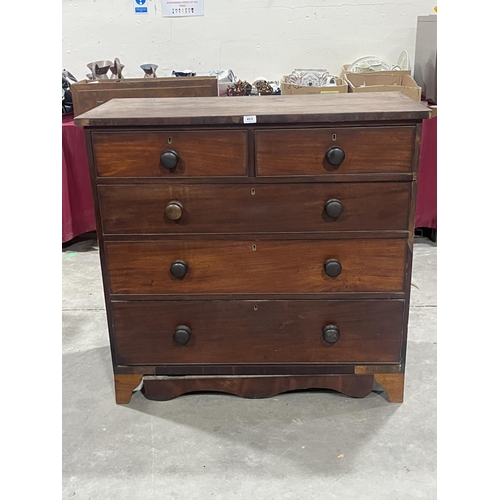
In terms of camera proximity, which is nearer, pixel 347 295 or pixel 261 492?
pixel 261 492

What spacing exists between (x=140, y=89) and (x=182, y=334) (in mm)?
1773

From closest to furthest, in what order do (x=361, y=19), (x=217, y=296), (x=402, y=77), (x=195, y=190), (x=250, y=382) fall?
(x=195, y=190)
(x=217, y=296)
(x=250, y=382)
(x=402, y=77)
(x=361, y=19)

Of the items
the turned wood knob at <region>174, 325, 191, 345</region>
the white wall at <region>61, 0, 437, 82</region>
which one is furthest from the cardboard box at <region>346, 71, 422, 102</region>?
the turned wood knob at <region>174, 325, 191, 345</region>

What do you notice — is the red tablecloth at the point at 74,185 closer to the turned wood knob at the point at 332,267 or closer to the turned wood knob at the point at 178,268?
the turned wood knob at the point at 178,268

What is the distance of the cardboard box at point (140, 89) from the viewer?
3.11 meters

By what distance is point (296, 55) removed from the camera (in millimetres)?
3707

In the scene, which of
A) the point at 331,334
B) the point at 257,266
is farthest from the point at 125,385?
the point at 331,334

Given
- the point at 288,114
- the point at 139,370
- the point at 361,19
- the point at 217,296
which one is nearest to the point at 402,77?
the point at 361,19

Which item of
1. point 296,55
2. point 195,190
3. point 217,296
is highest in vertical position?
point 296,55

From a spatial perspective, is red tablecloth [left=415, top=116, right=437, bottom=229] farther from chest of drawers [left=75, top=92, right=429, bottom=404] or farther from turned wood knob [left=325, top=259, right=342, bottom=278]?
turned wood knob [left=325, top=259, right=342, bottom=278]

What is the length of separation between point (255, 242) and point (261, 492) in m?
0.79

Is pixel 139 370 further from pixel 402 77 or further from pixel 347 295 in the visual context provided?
pixel 402 77

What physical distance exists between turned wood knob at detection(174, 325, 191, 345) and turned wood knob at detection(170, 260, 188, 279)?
0.67ft

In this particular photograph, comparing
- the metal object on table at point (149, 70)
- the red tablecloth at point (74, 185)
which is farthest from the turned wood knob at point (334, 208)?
the metal object on table at point (149, 70)
